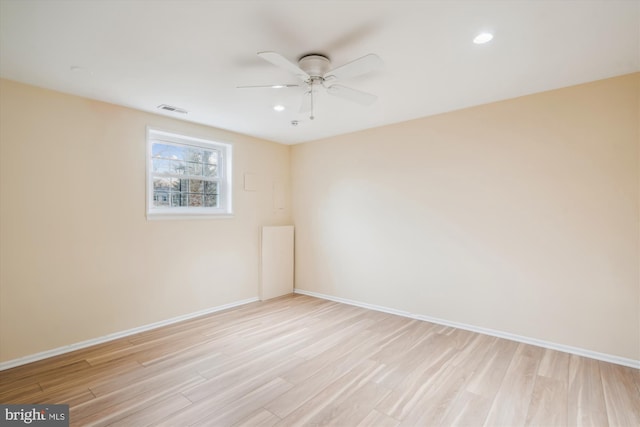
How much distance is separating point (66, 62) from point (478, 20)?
305cm

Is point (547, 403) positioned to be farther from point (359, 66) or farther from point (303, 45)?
point (303, 45)

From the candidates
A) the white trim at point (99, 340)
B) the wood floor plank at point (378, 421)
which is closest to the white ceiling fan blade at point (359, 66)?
the wood floor plank at point (378, 421)

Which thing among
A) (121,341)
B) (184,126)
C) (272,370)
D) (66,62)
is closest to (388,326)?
(272,370)

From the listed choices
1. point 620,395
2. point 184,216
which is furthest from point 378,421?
point 184,216

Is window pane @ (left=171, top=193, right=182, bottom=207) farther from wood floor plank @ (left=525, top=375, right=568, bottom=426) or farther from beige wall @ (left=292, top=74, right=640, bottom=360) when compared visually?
wood floor plank @ (left=525, top=375, right=568, bottom=426)

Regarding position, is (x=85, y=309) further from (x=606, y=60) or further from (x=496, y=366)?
(x=606, y=60)

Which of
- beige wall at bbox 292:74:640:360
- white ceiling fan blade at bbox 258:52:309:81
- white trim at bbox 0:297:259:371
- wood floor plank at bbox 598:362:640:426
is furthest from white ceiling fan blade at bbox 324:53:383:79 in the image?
white trim at bbox 0:297:259:371

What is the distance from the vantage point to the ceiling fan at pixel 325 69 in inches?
77.6

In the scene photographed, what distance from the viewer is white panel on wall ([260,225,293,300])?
15.6ft

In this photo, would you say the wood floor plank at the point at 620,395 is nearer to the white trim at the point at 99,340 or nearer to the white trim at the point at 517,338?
the white trim at the point at 517,338

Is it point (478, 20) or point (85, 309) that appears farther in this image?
point (85, 309)

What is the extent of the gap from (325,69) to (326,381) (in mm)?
2505

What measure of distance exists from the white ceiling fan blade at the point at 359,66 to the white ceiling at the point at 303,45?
0.62 ft

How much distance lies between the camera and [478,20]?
6.24 feet
